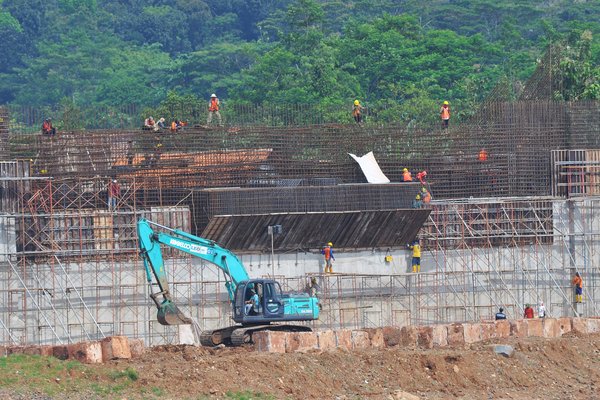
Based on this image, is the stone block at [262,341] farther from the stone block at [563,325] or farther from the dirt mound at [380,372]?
the stone block at [563,325]

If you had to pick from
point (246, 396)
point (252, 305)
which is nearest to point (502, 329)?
point (252, 305)

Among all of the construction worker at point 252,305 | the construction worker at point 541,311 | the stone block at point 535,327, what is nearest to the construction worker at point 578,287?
the construction worker at point 541,311

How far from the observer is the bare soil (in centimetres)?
3356

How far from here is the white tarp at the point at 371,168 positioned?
5562cm

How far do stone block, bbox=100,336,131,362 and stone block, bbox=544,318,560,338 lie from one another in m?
12.7

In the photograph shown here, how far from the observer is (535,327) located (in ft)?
142

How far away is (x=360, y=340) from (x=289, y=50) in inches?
2728

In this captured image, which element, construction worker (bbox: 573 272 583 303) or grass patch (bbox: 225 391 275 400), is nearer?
grass patch (bbox: 225 391 275 400)

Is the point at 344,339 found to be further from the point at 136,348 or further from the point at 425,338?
the point at 136,348

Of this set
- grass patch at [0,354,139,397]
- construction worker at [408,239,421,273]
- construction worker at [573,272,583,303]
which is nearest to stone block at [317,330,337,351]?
grass patch at [0,354,139,397]

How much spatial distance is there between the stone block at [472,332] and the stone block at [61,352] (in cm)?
1115

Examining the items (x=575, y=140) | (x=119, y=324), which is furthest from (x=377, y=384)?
(x=575, y=140)

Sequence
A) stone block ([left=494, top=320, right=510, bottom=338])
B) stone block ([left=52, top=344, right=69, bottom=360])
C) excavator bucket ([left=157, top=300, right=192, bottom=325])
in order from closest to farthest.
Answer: stone block ([left=52, top=344, right=69, bottom=360]) < excavator bucket ([left=157, top=300, right=192, bottom=325]) < stone block ([left=494, top=320, right=510, bottom=338])

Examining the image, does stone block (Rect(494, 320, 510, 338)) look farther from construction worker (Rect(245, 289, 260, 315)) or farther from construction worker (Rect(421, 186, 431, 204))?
construction worker (Rect(421, 186, 431, 204))
